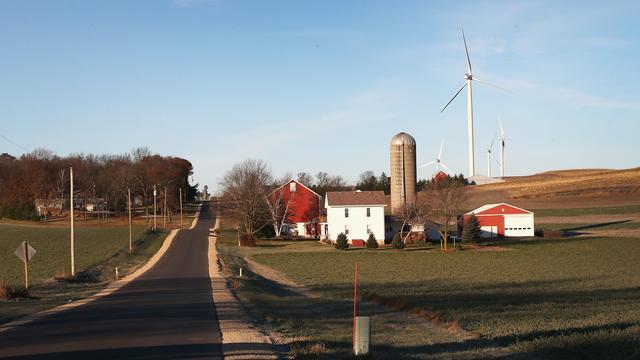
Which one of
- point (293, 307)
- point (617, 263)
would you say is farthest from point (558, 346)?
point (617, 263)

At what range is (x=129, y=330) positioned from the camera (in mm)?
17453

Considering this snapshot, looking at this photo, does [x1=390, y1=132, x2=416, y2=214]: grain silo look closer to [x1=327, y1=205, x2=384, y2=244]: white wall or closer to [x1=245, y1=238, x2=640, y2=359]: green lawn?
[x1=327, y1=205, x2=384, y2=244]: white wall

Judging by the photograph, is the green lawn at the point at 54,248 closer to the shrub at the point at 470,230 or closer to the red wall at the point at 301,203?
the red wall at the point at 301,203

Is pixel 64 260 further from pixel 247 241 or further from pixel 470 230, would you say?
pixel 470 230

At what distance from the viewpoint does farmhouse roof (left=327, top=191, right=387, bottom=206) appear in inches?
3317

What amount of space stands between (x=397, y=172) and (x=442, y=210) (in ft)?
34.7

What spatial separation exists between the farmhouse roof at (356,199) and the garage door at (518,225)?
69.5 ft

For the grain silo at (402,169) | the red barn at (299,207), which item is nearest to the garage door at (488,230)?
the grain silo at (402,169)

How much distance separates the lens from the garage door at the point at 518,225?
9500 cm

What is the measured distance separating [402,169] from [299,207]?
1620 cm

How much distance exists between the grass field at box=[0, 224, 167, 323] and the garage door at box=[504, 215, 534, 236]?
46.7 metres

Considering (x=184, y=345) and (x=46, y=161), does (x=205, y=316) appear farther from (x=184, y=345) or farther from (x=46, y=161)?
(x=46, y=161)

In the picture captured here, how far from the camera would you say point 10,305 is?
83.7 ft

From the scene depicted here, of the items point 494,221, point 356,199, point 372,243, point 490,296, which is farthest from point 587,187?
point 490,296
